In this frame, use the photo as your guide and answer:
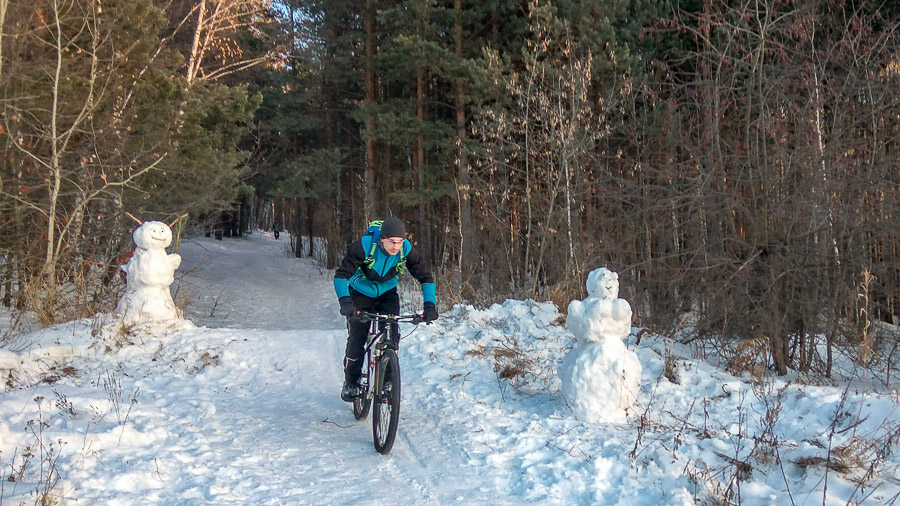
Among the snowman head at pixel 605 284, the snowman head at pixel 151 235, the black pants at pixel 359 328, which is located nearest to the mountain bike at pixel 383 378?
the black pants at pixel 359 328

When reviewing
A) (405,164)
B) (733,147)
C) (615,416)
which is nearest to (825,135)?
(733,147)

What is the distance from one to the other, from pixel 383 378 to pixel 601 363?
190 centimetres

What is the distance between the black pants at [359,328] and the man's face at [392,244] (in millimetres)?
677

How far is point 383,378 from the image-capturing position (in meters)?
5.34

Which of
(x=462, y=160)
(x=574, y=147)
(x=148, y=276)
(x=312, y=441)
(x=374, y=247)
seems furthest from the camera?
(x=462, y=160)

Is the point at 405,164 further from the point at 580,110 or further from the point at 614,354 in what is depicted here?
the point at 614,354

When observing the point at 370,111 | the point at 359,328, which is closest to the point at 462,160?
the point at 370,111

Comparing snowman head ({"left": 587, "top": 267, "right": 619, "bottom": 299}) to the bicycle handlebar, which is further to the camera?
snowman head ({"left": 587, "top": 267, "right": 619, "bottom": 299})

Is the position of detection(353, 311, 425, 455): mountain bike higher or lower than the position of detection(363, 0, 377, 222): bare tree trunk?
lower

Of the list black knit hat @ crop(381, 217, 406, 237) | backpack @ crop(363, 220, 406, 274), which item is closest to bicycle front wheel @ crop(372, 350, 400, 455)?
backpack @ crop(363, 220, 406, 274)

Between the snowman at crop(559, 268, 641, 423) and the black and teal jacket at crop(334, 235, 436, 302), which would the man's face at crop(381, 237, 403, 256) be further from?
the snowman at crop(559, 268, 641, 423)

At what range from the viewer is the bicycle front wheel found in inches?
202

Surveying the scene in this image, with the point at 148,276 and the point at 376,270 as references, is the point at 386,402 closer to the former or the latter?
the point at 376,270

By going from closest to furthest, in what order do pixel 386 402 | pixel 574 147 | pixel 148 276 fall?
pixel 386 402
pixel 148 276
pixel 574 147
